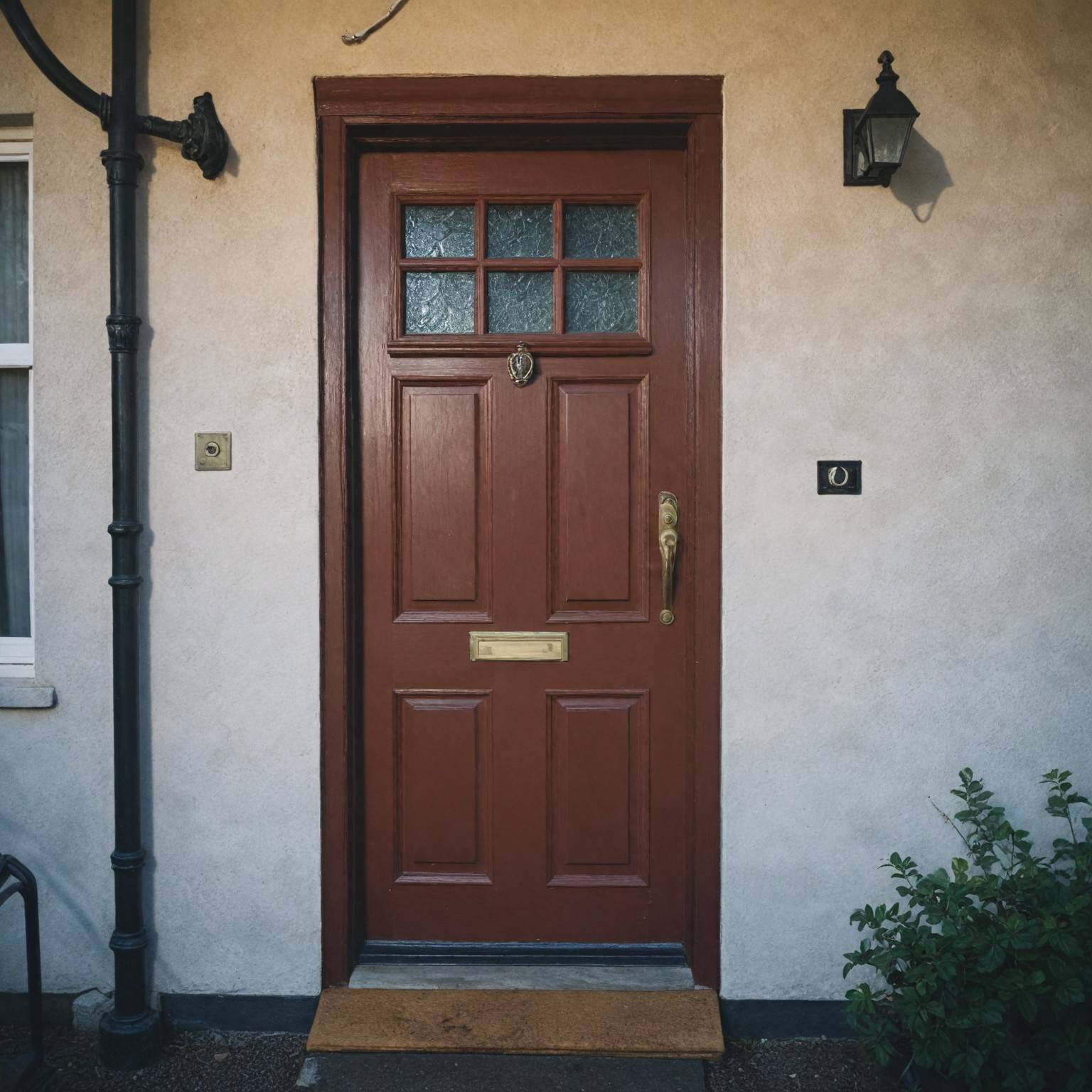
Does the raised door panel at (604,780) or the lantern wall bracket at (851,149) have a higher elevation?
the lantern wall bracket at (851,149)

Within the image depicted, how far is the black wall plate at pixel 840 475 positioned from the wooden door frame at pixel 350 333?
1.08ft

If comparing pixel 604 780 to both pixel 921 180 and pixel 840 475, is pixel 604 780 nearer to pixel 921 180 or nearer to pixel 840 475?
pixel 840 475

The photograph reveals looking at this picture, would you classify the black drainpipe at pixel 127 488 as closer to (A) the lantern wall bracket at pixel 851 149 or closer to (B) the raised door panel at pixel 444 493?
(B) the raised door panel at pixel 444 493

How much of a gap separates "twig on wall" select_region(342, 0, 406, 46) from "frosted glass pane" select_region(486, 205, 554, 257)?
63cm

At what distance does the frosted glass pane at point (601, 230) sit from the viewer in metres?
2.94

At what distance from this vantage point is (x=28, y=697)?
110 inches

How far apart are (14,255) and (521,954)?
2.94 m

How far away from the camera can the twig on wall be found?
2.72 metres

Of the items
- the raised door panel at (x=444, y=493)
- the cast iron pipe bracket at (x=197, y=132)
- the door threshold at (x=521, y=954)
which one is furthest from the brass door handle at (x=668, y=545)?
the cast iron pipe bracket at (x=197, y=132)

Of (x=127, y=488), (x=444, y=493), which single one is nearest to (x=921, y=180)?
(x=444, y=493)

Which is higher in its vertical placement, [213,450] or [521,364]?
[521,364]

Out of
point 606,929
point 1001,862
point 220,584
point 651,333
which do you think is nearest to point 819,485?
point 651,333

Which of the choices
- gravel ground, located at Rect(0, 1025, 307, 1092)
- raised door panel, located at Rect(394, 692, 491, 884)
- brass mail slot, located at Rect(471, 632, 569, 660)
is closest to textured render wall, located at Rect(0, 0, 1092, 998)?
gravel ground, located at Rect(0, 1025, 307, 1092)

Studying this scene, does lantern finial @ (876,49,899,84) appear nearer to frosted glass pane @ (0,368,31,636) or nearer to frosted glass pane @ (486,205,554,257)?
frosted glass pane @ (486,205,554,257)
